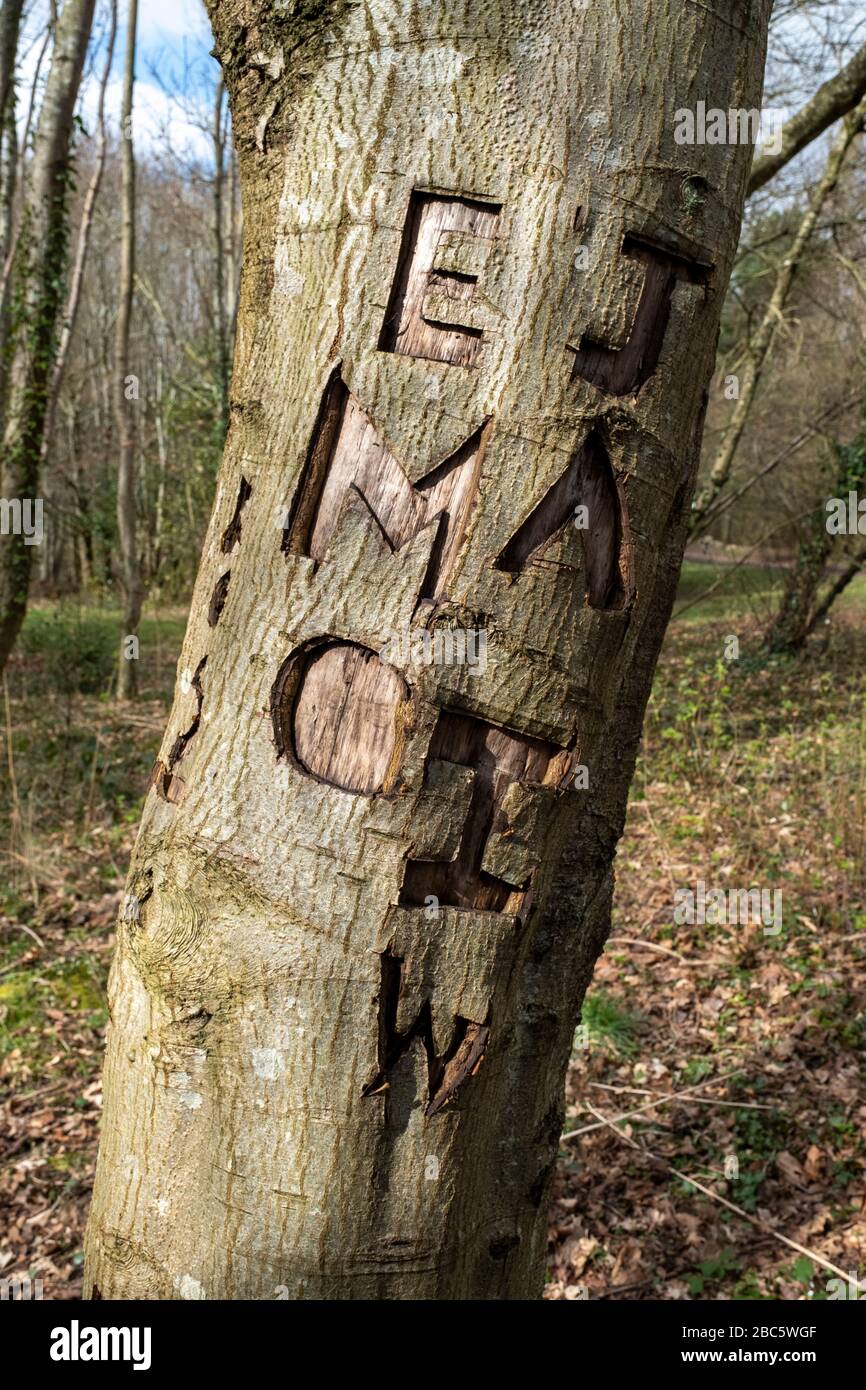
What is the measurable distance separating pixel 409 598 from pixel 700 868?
5.23m

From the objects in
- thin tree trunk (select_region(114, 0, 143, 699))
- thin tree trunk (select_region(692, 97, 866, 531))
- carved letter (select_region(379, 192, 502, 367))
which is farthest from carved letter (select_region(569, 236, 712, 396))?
thin tree trunk (select_region(114, 0, 143, 699))

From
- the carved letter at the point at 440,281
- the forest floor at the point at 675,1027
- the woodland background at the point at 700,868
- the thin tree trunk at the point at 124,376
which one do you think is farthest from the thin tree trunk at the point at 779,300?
the carved letter at the point at 440,281

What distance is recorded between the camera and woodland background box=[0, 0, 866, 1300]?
3461mm

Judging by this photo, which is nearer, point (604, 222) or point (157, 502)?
point (604, 222)

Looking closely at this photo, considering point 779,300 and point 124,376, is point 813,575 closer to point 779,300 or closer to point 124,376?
point 779,300

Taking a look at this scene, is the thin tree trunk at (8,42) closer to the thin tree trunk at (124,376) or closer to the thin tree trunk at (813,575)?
the thin tree trunk at (124,376)

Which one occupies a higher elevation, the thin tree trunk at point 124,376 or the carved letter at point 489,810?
the thin tree trunk at point 124,376

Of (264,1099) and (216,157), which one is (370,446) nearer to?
(264,1099)

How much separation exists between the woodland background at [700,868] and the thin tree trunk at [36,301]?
127mm

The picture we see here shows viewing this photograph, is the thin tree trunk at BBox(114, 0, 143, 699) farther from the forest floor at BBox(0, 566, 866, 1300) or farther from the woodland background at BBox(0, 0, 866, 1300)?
the forest floor at BBox(0, 566, 866, 1300)

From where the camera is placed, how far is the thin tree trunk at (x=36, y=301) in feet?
23.6

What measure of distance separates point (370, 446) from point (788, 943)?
4.52 meters

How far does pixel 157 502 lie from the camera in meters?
19.5
